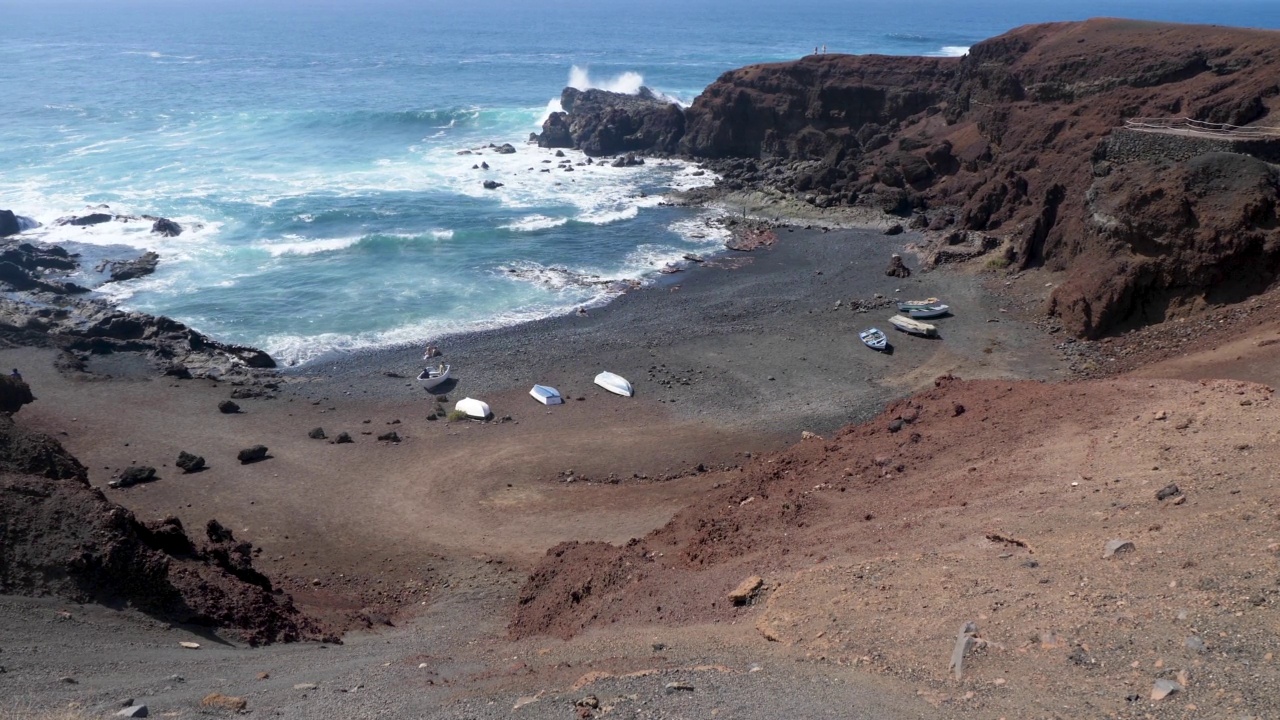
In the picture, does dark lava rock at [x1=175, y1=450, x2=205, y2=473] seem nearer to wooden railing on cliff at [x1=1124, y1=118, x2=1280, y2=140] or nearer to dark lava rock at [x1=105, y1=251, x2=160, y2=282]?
dark lava rock at [x1=105, y1=251, x2=160, y2=282]

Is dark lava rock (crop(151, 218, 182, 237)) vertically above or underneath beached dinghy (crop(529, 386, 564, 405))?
above

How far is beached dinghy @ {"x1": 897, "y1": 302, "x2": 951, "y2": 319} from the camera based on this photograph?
34.2 metres

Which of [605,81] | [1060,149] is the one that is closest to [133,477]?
[1060,149]

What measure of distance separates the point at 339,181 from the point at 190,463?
3819cm

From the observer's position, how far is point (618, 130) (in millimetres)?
69000

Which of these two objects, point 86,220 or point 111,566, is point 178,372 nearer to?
point 111,566

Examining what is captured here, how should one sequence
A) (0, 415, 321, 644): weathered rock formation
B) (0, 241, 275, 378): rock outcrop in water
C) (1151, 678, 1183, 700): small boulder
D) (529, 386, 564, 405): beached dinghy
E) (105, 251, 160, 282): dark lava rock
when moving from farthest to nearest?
(105, 251, 160, 282): dark lava rock → (0, 241, 275, 378): rock outcrop in water → (529, 386, 564, 405): beached dinghy → (0, 415, 321, 644): weathered rock formation → (1151, 678, 1183, 700): small boulder

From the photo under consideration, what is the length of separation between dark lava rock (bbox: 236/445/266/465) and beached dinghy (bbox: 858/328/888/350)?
19865mm

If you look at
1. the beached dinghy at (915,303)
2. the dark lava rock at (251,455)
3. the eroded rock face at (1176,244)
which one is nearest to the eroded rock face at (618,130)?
the beached dinghy at (915,303)

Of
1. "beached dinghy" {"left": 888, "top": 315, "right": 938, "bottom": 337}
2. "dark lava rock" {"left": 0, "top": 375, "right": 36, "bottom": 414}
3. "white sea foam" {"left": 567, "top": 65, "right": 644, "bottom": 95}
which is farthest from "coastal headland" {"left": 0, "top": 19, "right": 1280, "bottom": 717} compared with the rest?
"white sea foam" {"left": 567, "top": 65, "right": 644, "bottom": 95}

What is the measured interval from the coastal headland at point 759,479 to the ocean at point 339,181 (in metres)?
3.01

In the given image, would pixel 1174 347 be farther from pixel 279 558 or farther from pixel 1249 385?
pixel 279 558

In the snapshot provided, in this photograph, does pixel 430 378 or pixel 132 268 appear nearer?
pixel 430 378

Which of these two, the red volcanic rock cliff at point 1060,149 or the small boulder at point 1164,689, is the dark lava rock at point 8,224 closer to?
the red volcanic rock cliff at point 1060,149
